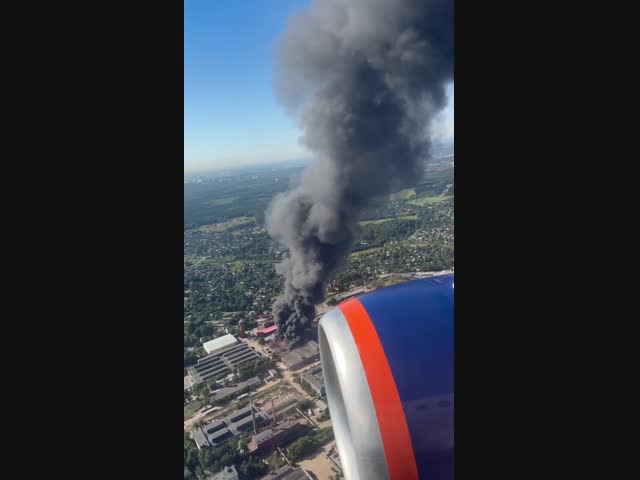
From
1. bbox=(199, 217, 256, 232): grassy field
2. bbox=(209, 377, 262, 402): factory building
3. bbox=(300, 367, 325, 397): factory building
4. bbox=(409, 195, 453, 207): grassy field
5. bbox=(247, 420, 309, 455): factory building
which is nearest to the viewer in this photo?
bbox=(247, 420, 309, 455): factory building

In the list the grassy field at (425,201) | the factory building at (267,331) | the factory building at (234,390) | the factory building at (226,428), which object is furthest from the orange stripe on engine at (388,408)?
the grassy field at (425,201)

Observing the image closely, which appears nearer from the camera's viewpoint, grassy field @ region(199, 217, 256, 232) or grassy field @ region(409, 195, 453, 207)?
grassy field @ region(409, 195, 453, 207)

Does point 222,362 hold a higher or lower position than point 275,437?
higher

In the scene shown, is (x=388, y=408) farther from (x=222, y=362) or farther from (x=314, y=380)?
(x=222, y=362)

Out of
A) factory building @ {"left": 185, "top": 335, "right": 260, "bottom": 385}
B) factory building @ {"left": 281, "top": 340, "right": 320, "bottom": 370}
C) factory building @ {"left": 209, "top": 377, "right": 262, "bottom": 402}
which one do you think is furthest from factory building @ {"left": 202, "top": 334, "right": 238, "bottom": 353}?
factory building @ {"left": 281, "top": 340, "right": 320, "bottom": 370}

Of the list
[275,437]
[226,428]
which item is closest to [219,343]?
[226,428]

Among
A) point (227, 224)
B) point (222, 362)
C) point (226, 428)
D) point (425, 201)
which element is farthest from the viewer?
point (227, 224)

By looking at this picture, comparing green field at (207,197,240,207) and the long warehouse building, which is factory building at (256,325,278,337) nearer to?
the long warehouse building
